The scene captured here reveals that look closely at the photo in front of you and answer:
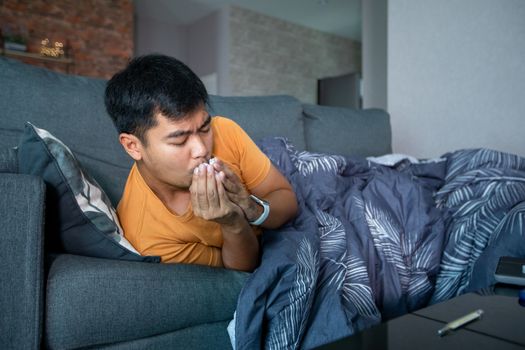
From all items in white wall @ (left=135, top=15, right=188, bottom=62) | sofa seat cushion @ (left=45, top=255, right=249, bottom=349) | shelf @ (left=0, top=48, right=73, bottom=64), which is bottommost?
sofa seat cushion @ (left=45, top=255, right=249, bottom=349)

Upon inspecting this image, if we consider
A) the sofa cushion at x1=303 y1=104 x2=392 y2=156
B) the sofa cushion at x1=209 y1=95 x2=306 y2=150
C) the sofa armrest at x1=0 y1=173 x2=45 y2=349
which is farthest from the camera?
the sofa cushion at x1=303 y1=104 x2=392 y2=156

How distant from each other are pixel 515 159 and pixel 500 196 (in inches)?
17.3

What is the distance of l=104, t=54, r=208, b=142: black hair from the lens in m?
0.91

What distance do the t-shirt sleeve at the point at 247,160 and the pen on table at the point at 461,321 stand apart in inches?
26.4

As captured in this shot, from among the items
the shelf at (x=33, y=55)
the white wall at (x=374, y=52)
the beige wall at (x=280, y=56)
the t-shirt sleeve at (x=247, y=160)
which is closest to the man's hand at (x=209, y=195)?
the t-shirt sleeve at (x=247, y=160)

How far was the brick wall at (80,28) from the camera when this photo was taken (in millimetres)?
4246

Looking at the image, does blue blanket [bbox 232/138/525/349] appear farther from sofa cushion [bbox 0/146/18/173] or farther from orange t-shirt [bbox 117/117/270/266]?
sofa cushion [bbox 0/146/18/173]

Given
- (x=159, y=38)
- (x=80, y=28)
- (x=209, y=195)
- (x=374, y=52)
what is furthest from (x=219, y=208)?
(x=159, y=38)

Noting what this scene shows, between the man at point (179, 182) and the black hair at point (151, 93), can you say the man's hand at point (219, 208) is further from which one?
the black hair at point (151, 93)

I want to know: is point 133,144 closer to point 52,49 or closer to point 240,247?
point 240,247

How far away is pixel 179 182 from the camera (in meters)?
0.98

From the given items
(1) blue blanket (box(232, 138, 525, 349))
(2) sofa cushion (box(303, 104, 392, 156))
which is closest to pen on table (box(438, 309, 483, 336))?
(1) blue blanket (box(232, 138, 525, 349))

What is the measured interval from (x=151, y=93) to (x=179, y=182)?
23 centimetres

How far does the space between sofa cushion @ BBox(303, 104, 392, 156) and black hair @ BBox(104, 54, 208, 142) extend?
116 centimetres
